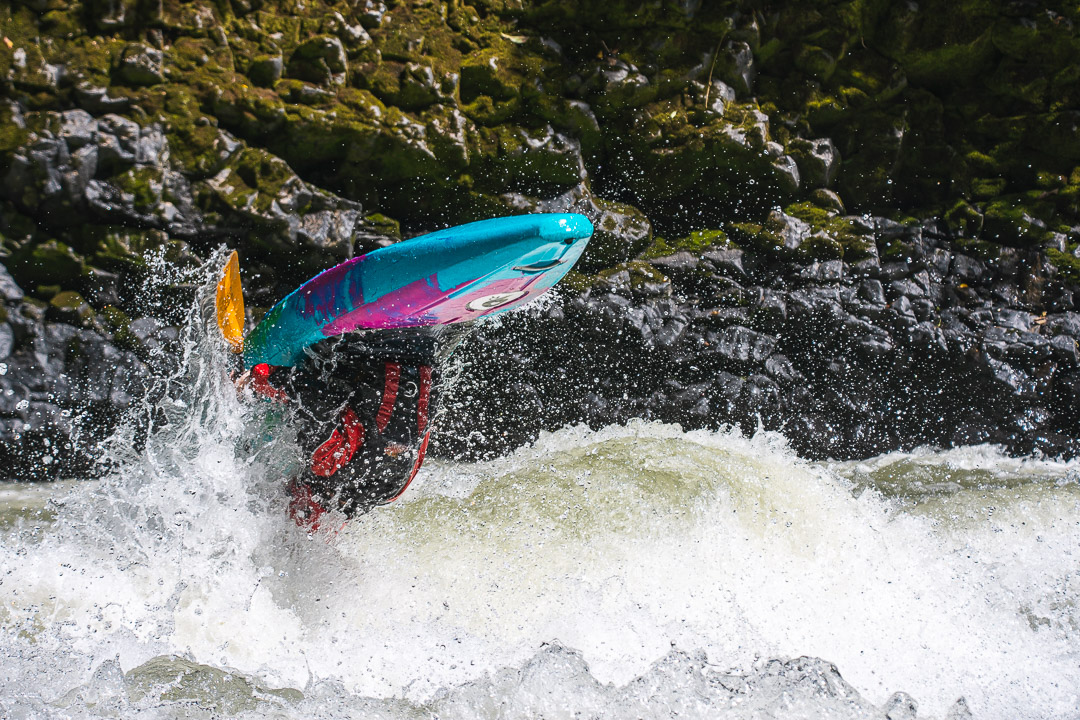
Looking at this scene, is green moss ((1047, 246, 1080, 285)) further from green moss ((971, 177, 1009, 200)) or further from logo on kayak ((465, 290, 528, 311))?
logo on kayak ((465, 290, 528, 311))

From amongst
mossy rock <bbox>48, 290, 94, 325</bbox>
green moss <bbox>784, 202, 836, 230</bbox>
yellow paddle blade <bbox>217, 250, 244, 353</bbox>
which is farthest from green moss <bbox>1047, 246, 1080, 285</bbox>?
mossy rock <bbox>48, 290, 94, 325</bbox>

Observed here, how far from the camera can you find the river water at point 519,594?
199cm

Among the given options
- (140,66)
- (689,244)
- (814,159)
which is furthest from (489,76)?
(814,159)

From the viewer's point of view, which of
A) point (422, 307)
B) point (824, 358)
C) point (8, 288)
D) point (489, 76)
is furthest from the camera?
point (824, 358)

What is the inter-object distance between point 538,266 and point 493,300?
23 cm

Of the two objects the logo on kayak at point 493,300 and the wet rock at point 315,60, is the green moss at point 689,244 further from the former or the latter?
the logo on kayak at point 493,300

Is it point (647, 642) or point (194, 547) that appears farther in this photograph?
point (194, 547)

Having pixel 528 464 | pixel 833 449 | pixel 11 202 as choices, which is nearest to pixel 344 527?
pixel 528 464

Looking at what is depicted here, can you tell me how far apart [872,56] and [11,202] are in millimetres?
4172

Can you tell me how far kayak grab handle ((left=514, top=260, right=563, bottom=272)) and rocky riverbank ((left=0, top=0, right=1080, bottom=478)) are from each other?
5.50 ft

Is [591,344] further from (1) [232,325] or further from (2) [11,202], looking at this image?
(2) [11,202]

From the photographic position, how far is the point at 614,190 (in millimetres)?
3885

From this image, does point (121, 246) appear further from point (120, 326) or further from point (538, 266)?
point (538, 266)

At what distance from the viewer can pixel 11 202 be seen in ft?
9.68
